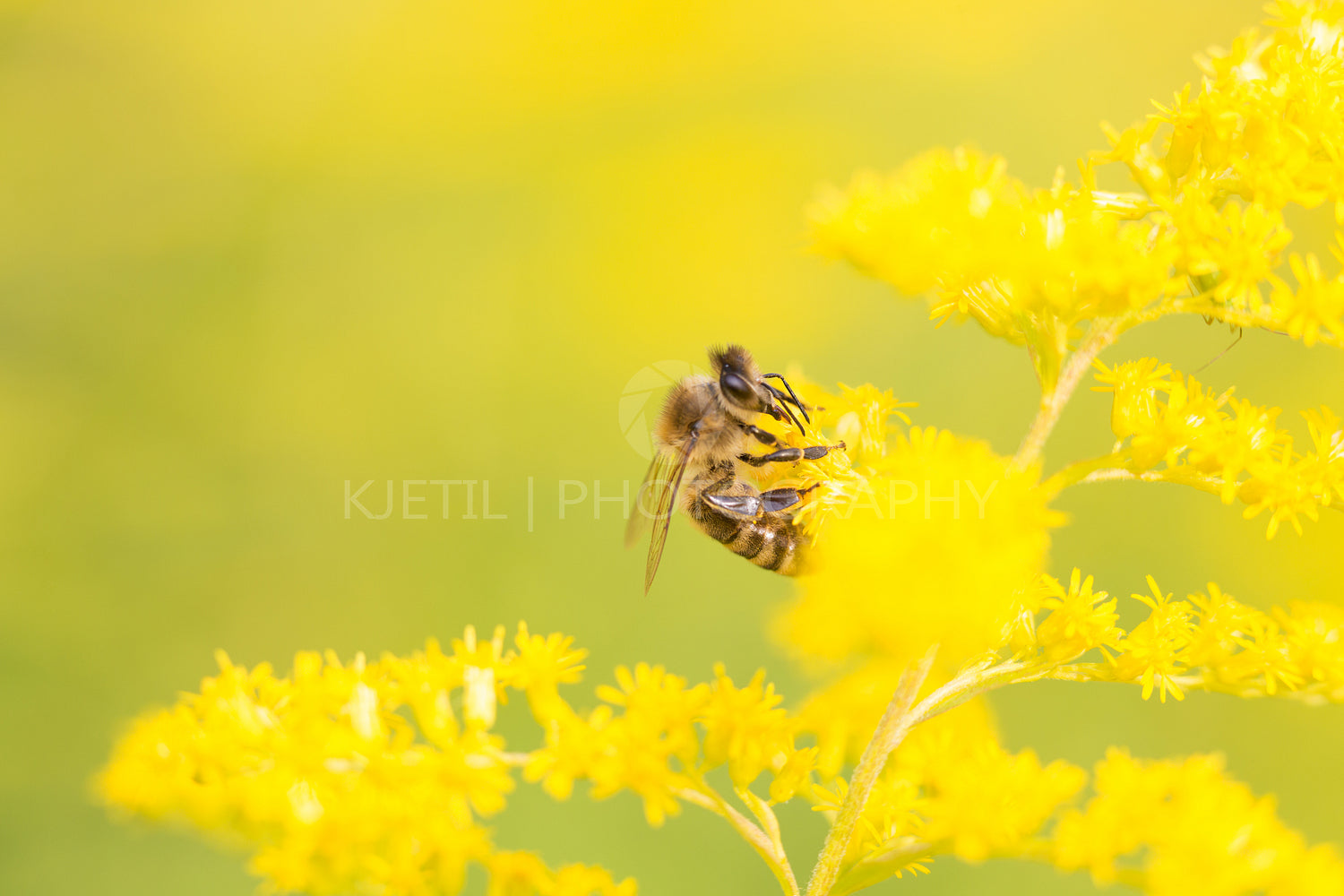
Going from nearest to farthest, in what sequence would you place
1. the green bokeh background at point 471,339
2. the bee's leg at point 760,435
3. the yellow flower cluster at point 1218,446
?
the yellow flower cluster at point 1218,446 → the bee's leg at point 760,435 → the green bokeh background at point 471,339

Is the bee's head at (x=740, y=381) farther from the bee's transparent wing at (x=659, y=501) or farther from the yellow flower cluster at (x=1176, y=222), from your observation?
the yellow flower cluster at (x=1176, y=222)

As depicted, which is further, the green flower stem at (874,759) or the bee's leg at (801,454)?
the bee's leg at (801,454)

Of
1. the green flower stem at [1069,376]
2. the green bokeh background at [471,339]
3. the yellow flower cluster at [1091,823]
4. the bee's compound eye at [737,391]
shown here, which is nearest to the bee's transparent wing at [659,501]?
the bee's compound eye at [737,391]

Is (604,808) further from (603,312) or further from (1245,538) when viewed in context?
(1245,538)

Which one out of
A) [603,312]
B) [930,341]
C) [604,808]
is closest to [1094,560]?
[930,341]

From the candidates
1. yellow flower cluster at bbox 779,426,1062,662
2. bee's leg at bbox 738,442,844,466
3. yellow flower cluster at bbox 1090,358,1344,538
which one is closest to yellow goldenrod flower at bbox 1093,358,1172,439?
yellow flower cluster at bbox 1090,358,1344,538

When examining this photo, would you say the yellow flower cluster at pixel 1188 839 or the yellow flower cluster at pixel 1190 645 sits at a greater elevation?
the yellow flower cluster at pixel 1190 645

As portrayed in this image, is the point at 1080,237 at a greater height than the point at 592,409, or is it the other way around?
the point at 1080,237
